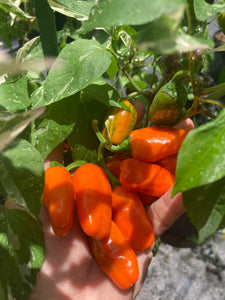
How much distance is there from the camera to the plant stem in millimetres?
544

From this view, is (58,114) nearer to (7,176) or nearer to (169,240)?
(7,176)

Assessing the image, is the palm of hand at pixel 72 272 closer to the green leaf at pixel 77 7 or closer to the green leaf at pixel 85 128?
the green leaf at pixel 85 128

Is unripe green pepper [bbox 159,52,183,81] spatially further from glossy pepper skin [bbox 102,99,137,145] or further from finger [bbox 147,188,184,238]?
finger [bbox 147,188,184,238]

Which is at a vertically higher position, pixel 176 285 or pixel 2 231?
pixel 2 231

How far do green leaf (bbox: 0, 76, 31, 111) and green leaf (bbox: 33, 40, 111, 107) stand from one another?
65 mm

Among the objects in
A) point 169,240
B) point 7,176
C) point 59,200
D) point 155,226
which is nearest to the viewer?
point 7,176

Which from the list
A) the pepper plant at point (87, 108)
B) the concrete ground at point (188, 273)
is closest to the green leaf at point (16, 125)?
the pepper plant at point (87, 108)

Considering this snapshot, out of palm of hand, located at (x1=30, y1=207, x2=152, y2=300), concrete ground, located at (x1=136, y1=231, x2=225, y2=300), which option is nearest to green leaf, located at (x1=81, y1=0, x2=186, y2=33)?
palm of hand, located at (x1=30, y1=207, x2=152, y2=300)

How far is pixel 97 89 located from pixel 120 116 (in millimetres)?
67

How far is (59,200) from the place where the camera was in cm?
54

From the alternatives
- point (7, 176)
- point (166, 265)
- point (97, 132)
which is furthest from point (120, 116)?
point (166, 265)

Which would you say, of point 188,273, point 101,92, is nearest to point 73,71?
point 101,92

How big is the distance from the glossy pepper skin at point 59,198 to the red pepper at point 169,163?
18 centimetres

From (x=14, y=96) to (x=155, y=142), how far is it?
266 millimetres
